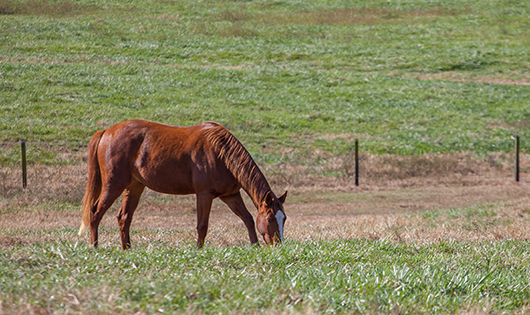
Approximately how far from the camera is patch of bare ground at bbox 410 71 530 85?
3594cm

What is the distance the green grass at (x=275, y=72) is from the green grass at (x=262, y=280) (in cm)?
1495

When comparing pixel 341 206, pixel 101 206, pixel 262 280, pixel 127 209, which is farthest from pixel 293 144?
pixel 262 280

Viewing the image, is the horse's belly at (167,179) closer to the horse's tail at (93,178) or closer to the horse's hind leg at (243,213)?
the horse's hind leg at (243,213)

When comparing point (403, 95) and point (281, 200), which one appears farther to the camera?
point (403, 95)

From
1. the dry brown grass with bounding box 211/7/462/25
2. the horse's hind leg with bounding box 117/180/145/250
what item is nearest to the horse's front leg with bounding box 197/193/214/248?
the horse's hind leg with bounding box 117/180/145/250

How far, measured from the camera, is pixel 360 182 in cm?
1770

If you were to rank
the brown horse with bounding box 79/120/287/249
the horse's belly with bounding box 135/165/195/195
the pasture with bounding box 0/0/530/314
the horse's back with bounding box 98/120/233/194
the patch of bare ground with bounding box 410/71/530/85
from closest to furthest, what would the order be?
the pasture with bounding box 0/0/530/314
the brown horse with bounding box 79/120/287/249
the horse's back with bounding box 98/120/233/194
the horse's belly with bounding box 135/165/195/195
the patch of bare ground with bounding box 410/71/530/85

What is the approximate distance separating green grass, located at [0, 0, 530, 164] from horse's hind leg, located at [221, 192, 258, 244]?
12.8m

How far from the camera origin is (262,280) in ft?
14.5

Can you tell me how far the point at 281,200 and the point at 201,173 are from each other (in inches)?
44.6

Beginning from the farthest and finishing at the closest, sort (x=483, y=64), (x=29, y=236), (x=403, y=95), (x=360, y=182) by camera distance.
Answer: (x=483, y=64), (x=403, y=95), (x=360, y=182), (x=29, y=236)

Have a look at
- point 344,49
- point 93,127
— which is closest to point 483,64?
point 344,49

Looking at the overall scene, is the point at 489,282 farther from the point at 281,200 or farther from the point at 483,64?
the point at 483,64

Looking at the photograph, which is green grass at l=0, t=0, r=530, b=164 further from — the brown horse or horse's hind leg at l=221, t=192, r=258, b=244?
horse's hind leg at l=221, t=192, r=258, b=244
